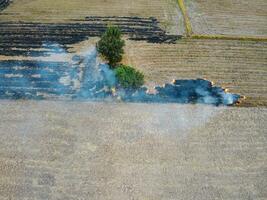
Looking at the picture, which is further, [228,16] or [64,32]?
[228,16]

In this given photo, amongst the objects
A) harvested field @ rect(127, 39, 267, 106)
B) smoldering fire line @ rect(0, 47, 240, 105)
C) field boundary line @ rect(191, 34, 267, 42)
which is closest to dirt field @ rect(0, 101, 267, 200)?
smoldering fire line @ rect(0, 47, 240, 105)

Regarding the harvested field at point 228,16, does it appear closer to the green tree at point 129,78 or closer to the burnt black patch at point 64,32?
the burnt black patch at point 64,32

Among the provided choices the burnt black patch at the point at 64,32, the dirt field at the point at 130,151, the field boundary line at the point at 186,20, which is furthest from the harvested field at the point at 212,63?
the dirt field at the point at 130,151

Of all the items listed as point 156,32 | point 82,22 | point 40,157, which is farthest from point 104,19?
point 40,157

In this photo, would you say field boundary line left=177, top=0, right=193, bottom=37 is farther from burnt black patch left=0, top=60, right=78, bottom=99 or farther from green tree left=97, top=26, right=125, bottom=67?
burnt black patch left=0, top=60, right=78, bottom=99

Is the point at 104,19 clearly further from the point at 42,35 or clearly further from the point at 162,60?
the point at 162,60

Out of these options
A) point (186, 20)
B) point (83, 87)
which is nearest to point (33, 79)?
point (83, 87)

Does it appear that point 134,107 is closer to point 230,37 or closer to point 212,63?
point 212,63
